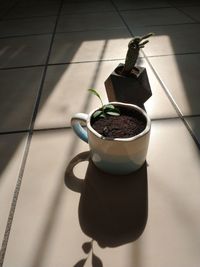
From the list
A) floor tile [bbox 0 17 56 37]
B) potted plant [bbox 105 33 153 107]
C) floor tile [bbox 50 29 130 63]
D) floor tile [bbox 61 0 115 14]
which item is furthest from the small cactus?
floor tile [bbox 61 0 115 14]

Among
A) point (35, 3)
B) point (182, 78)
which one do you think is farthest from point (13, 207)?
point (35, 3)

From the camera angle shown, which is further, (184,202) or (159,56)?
(159,56)

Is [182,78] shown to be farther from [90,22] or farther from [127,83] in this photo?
[90,22]

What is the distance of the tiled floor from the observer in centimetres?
47

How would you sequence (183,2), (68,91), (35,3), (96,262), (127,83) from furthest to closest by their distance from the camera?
(35,3)
(183,2)
(68,91)
(127,83)
(96,262)

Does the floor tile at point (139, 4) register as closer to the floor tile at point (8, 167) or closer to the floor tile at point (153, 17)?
the floor tile at point (153, 17)

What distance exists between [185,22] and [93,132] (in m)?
1.28

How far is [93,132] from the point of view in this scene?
A: 533 mm

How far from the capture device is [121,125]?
558 mm

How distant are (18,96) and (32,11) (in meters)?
1.36

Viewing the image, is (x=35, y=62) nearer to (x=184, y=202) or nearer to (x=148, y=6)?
(x=184, y=202)

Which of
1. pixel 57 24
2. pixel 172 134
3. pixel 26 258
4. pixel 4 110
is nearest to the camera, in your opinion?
pixel 26 258

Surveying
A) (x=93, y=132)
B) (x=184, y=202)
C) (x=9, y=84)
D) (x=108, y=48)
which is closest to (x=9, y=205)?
(x=93, y=132)

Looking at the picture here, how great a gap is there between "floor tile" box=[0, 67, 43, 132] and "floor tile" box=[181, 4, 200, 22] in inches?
41.2
